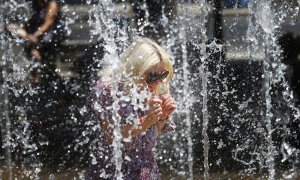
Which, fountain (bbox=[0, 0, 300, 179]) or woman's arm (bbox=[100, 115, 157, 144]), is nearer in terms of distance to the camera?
woman's arm (bbox=[100, 115, 157, 144])

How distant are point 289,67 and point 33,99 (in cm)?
215

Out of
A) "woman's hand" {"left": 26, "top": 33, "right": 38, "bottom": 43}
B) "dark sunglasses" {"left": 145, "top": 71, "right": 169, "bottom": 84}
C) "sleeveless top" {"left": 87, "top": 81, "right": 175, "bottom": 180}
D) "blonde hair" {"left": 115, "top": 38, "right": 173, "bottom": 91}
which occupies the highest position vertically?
"woman's hand" {"left": 26, "top": 33, "right": 38, "bottom": 43}

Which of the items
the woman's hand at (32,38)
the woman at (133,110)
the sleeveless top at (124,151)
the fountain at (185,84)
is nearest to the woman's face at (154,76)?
the woman at (133,110)

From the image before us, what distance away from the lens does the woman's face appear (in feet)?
9.62

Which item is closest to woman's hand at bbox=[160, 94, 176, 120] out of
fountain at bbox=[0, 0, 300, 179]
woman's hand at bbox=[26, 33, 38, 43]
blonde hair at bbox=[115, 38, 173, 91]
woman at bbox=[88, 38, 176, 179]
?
woman at bbox=[88, 38, 176, 179]

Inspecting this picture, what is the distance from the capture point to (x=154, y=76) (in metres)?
2.95

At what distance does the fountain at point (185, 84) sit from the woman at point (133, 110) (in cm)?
200

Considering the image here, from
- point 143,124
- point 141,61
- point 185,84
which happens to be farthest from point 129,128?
point 185,84

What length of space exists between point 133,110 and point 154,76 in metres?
0.18

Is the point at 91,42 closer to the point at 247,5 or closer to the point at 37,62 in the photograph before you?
the point at 37,62

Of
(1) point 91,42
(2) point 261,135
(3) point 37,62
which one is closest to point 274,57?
(2) point 261,135

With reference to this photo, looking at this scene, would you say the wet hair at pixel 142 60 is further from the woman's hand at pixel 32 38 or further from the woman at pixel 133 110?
the woman's hand at pixel 32 38

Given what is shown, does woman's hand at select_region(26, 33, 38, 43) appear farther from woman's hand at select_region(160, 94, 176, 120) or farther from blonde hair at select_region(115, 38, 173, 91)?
woman's hand at select_region(160, 94, 176, 120)

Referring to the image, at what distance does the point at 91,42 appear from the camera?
587 cm
